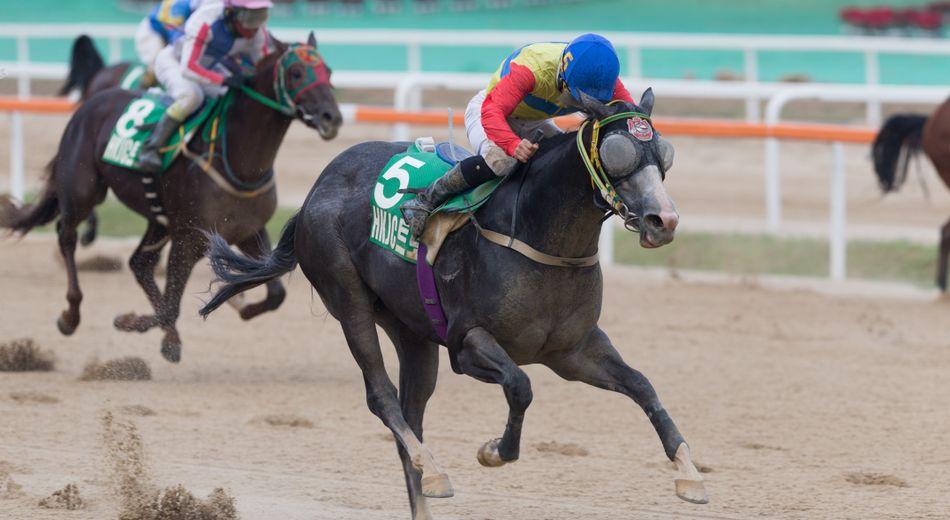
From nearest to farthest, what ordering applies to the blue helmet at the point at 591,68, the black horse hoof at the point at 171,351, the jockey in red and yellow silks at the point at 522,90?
1. the blue helmet at the point at 591,68
2. the jockey in red and yellow silks at the point at 522,90
3. the black horse hoof at the point at 171,351

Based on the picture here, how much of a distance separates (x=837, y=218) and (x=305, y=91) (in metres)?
4.22

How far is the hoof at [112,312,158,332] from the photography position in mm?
7629

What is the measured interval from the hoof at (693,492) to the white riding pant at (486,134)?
1113 mm

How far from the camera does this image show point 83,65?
12164 millimetres

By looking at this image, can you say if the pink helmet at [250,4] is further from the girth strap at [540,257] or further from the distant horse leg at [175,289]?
the girth strap at [540,257]

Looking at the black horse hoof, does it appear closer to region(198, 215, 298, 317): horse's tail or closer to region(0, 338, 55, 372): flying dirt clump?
region(0, 338, 55, 372): flying dirt clump

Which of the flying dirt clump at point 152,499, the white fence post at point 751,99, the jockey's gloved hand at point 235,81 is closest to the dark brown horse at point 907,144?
the white fence post at point 751,99

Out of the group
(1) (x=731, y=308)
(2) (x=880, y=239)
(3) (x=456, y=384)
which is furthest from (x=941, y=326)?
(3) (x=456, y=384)

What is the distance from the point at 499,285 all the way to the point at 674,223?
2.26 feet

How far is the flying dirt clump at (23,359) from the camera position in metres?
7.68

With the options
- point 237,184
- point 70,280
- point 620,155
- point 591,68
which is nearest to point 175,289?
point 237,184

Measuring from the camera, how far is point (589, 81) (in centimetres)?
454

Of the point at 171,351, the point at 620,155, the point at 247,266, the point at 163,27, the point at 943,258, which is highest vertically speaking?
the point at 163,27

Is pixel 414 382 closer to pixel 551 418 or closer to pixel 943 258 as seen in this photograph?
pixel 551 418
